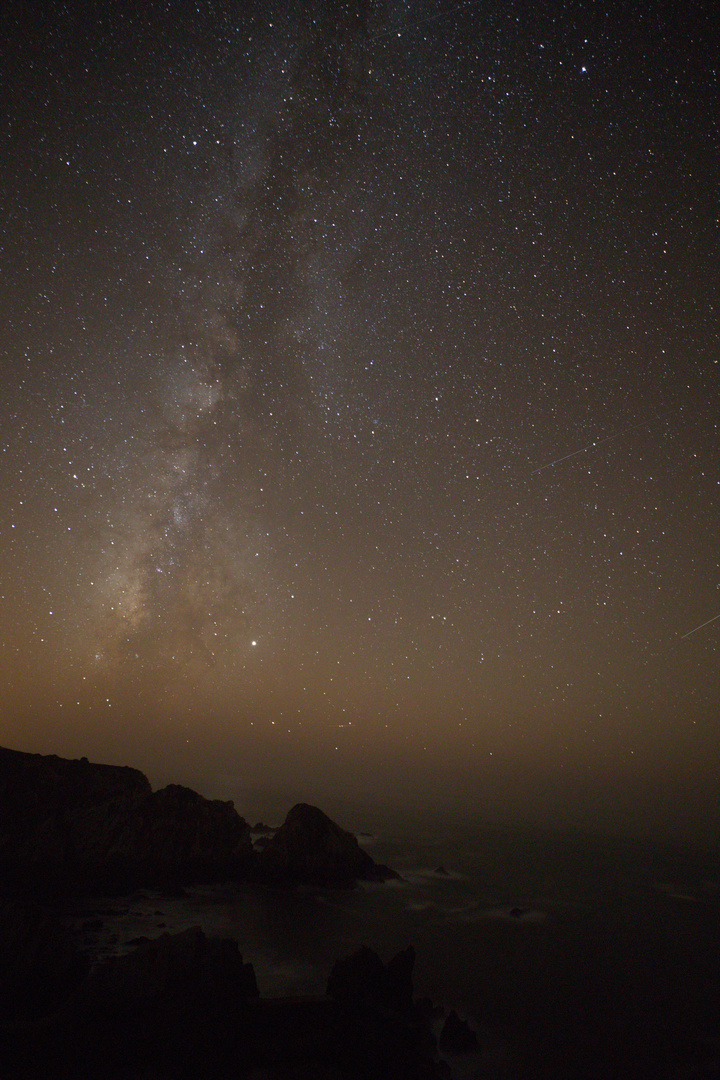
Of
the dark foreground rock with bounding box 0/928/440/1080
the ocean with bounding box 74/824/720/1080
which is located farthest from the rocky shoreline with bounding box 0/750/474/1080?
the ocean with bounding box 74/824/720/1080

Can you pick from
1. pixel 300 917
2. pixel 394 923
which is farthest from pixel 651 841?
pixel 300 917

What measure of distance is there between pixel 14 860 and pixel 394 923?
1878cm

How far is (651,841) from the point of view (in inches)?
2719

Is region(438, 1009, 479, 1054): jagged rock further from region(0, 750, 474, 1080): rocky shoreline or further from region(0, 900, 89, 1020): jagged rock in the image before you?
region(0, 900, 89, 1020): jagged rock

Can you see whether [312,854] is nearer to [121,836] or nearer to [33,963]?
[121,836]

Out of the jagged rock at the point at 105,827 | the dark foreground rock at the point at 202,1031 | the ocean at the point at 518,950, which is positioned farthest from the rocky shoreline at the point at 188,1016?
the jagged rock at the point at 105,827

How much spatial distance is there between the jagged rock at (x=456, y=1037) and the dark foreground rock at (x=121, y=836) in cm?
1614

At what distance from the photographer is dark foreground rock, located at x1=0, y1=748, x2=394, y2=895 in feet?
78.5

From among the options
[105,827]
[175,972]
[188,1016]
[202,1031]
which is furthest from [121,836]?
[202,1031]

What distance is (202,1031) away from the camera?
12055 mm

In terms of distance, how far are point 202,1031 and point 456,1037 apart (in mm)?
8069

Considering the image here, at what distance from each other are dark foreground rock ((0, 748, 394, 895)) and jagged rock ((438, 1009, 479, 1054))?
16.1 meters

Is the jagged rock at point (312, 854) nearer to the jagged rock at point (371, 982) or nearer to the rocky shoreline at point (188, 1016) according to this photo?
the rocky shoreline at point (188, 1016)

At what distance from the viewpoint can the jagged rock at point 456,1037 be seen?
14922 millimetres
